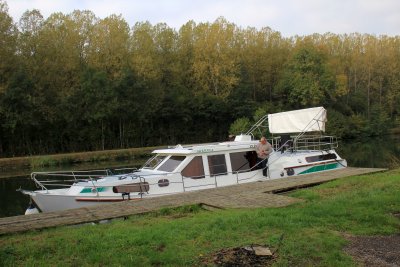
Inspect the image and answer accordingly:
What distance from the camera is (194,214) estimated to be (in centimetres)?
998

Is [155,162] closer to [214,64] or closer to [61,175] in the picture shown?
[61,175]

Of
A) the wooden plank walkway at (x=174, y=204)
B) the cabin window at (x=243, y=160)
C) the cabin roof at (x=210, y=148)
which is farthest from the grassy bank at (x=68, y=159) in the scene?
the wooden plank walkway at (x=174, y=204)

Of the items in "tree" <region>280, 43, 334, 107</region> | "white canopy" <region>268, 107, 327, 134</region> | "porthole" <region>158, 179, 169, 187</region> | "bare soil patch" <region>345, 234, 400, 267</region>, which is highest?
"tree" <region>280, 43, 334, 107</region>

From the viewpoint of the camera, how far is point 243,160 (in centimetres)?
1723

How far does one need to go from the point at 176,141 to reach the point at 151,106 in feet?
22.7

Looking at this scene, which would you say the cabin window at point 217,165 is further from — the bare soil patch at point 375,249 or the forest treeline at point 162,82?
the forest treeline at point 162,82

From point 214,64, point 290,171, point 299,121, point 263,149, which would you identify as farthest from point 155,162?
point 214,64

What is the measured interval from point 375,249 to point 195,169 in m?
9.73

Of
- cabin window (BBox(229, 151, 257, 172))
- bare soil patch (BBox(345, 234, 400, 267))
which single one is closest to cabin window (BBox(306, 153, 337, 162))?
cabin window (BBox(229, 151, 257, 172))

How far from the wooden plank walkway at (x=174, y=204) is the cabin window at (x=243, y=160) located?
259cm

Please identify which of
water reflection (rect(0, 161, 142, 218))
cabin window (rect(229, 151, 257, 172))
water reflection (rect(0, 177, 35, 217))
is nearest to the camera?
cabin window (rect(229, 151, 257, 172))

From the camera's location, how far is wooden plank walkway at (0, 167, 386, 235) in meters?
9.62

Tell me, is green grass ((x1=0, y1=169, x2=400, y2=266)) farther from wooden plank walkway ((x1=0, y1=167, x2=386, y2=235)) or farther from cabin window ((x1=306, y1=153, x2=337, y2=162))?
cabin window ((x1=306, y1=153, x2=337, y2=162))

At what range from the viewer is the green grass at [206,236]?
6512 millimetres
